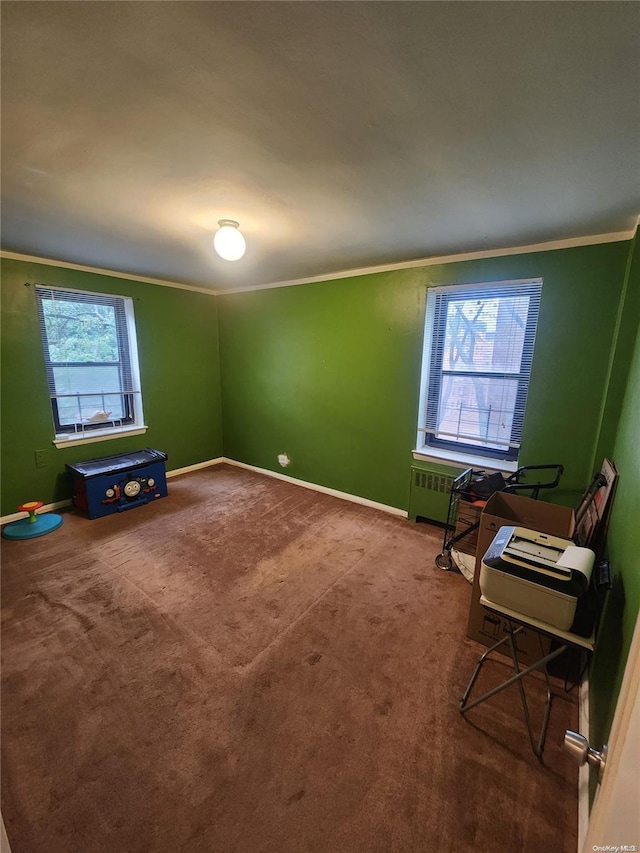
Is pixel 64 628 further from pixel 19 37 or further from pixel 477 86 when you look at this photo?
pixel 477 86

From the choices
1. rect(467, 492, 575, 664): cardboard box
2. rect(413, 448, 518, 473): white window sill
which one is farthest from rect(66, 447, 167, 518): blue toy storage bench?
rect(467, 492, 575, 664): cardboard box

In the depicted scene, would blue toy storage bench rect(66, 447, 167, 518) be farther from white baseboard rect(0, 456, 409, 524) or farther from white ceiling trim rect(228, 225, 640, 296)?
white ceiling trim rect(228, 225, 640, 296)

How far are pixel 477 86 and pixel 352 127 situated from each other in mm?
418

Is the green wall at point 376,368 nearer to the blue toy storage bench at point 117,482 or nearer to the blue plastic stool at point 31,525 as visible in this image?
the blue toy storage bench at point 117,482

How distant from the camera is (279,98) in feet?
3.60

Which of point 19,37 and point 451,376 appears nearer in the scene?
point 19,37

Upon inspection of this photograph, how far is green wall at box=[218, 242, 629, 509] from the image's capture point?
2342 mm

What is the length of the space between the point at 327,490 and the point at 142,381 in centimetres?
252

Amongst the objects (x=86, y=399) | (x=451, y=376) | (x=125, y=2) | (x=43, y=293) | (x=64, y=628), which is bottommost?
(x=64, y=628)

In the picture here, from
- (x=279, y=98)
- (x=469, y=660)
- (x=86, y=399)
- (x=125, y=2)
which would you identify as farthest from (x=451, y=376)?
(x=86, y=399)

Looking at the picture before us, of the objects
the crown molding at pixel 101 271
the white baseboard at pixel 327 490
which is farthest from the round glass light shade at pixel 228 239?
the white baseboard at pixel 327 490

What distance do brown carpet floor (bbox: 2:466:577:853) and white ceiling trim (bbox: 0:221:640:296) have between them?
2450 millimetres

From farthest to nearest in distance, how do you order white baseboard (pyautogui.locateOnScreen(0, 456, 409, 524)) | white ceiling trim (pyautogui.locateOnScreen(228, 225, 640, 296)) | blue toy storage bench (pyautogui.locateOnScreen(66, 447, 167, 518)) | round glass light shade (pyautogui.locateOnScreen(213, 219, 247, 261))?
1. white baseboard (pyautogui.locateOnScreen(0, 456, 409, 524))
2. blue toy storage bench (pyautogui.locateOnScreen(66, 447, 167, 518))
3. white ceiling trim (pyautogui.locateOnScreen(228, 225, 640, 296))
4. round glass light shade (pyautogui.locateOnScreen(213, 219, 247, 261))

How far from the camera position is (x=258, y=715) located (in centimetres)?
150
